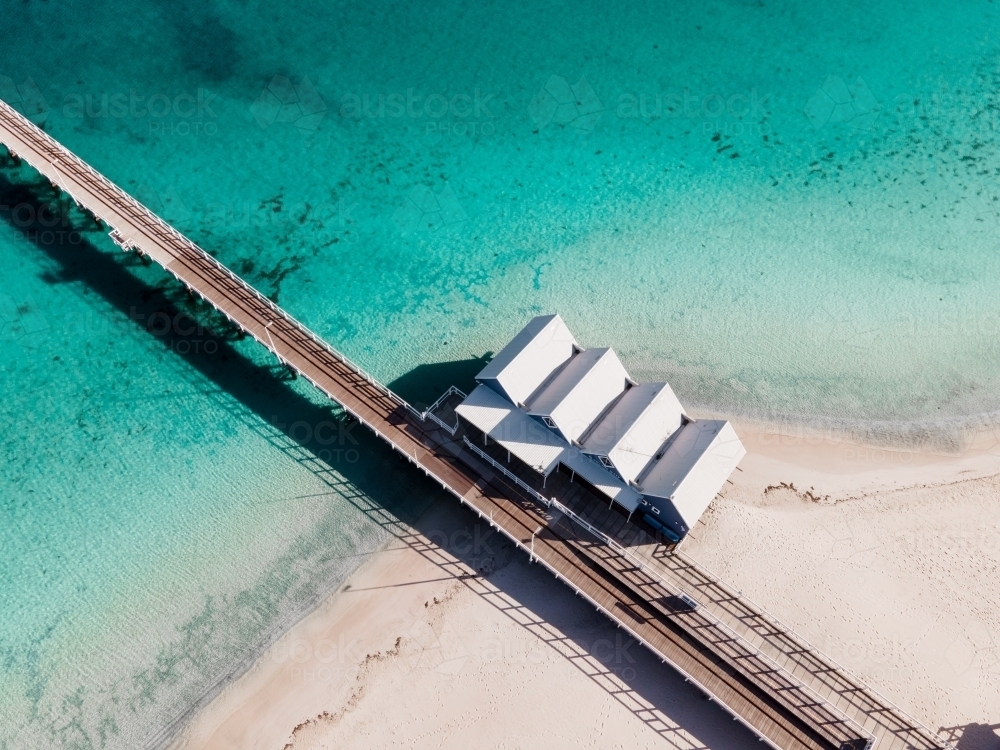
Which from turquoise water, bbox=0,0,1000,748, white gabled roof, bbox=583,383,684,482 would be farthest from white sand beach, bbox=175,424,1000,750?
white gabled roof, bbox=583,383,684,482

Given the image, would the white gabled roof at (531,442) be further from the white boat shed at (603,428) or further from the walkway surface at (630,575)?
the walkway surface at (630,575)

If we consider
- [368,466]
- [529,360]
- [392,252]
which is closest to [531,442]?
[529,360]

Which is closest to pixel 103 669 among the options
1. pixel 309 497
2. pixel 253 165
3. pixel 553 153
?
pixel 309 497

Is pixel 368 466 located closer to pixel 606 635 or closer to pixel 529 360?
pixel 529 360

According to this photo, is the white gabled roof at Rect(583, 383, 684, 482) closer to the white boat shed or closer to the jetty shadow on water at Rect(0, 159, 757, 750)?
the white boat shed

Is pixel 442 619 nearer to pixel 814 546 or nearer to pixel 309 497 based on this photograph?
pixel 309 497

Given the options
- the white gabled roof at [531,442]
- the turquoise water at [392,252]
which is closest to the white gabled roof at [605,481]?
the white gabled roof at [531,442]
